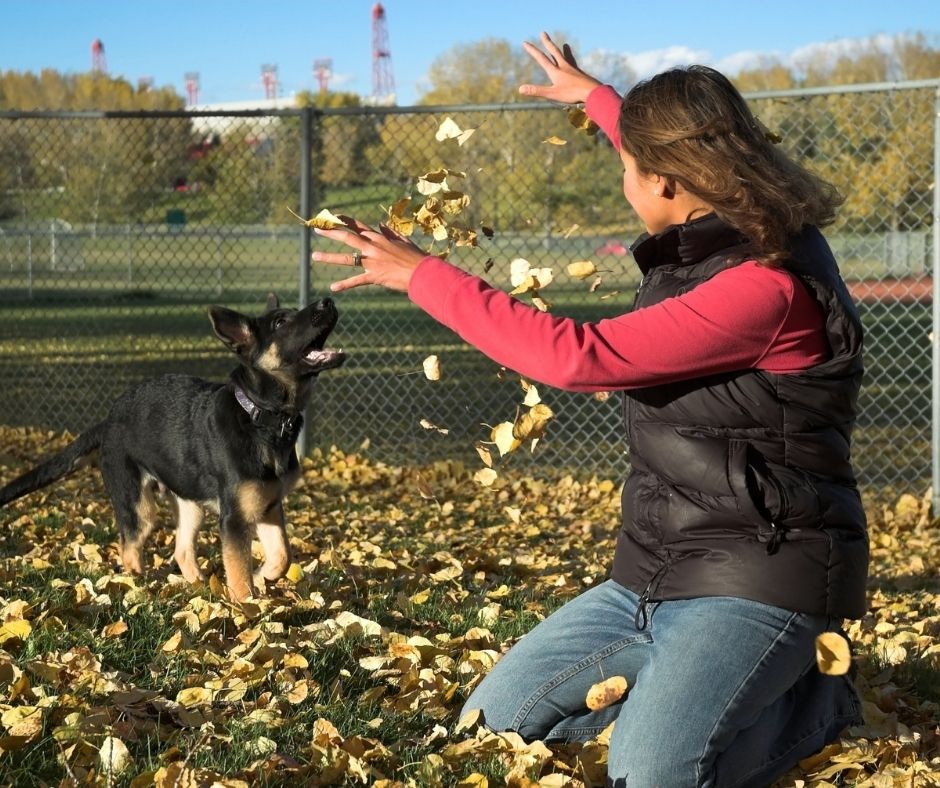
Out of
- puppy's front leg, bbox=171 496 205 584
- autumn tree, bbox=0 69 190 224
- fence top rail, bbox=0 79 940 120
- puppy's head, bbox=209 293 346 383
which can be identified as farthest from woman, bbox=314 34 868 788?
autumn tree, bbox=0 69 190 224

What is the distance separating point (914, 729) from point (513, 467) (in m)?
5.05

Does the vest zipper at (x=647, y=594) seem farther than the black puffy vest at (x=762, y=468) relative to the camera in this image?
Yes

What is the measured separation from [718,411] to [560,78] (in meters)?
1.66

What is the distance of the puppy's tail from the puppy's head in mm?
1082

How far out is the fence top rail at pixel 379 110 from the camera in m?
6.71

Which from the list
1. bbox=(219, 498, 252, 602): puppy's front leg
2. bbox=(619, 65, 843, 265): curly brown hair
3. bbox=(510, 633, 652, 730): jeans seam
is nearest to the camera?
bbox=(619, 65, 843, 265): curly brown hair

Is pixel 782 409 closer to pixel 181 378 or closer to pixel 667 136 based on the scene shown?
pixel 667 136

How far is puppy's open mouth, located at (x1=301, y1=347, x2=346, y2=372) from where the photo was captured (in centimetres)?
488

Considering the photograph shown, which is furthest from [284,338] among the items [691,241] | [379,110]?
[379,110]

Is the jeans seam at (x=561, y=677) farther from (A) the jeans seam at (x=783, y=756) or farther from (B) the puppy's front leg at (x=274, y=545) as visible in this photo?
(B) the puppy's front leg at (x=274, y=545)

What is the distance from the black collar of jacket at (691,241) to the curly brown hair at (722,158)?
5 cm

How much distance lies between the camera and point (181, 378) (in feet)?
18.0

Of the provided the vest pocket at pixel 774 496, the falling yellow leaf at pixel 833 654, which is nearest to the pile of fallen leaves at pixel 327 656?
the falling yellow leaf at pixel 833 654

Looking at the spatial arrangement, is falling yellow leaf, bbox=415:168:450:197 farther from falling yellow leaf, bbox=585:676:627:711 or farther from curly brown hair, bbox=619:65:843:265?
falling yellow leaf, bbox=585:676:627:711
